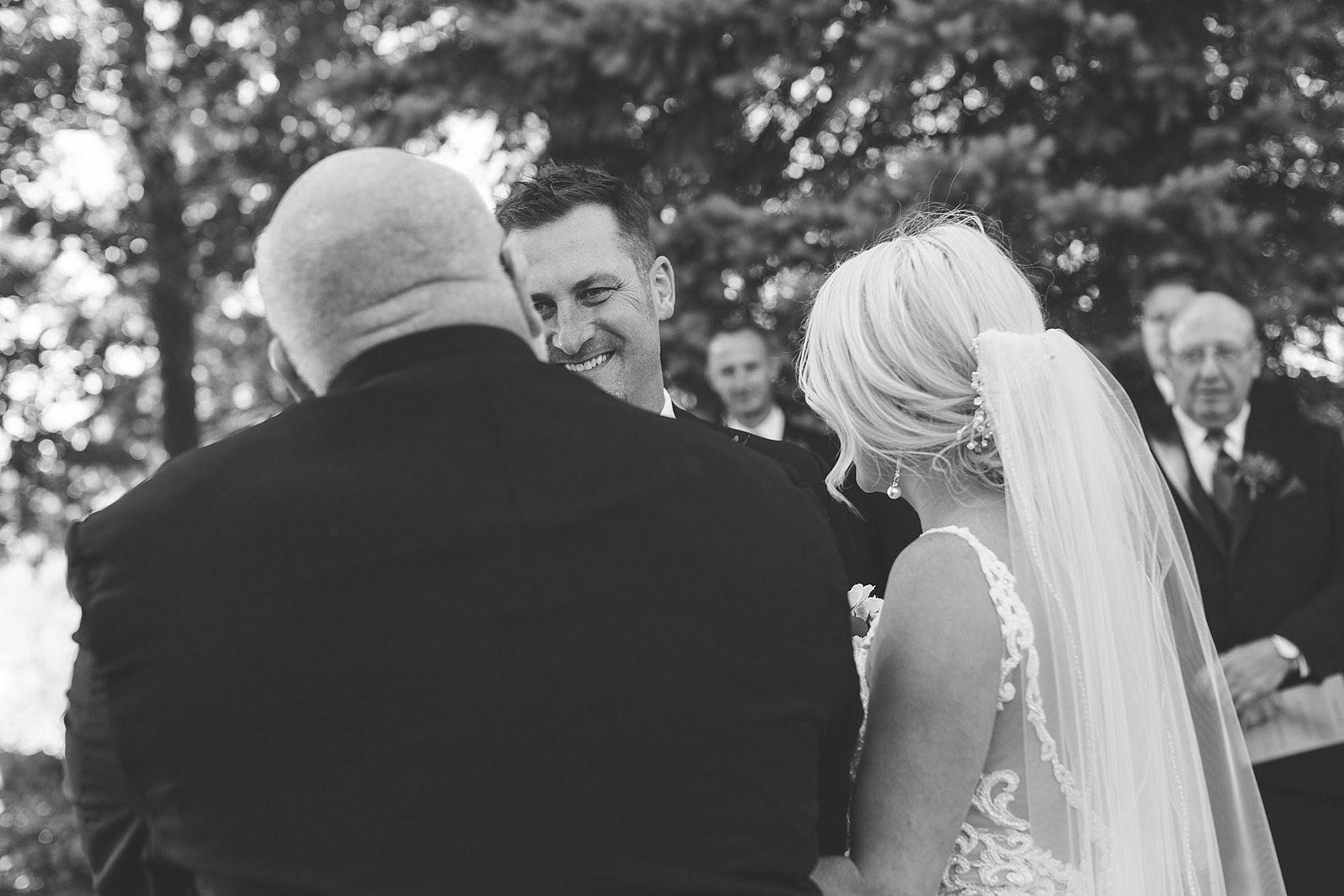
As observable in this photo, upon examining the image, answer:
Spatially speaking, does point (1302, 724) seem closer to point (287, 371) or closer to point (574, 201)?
point (574, 201)

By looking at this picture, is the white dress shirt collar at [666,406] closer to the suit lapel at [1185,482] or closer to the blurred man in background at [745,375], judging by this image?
the suit lapel at [1185,482]

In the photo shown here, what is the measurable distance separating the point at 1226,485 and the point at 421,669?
3778 mm

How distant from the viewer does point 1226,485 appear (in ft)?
14.8

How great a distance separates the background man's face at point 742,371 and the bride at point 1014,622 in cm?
371

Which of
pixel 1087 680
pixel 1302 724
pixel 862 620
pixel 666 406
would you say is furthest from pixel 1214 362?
pixel 1087 680

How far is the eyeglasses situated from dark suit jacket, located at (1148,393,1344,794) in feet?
1.00

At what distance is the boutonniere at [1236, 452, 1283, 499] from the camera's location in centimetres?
439

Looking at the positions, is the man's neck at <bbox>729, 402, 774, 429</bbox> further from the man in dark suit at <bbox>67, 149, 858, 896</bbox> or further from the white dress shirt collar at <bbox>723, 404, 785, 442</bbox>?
the man in dark suit at <bbox>67, 149, 858, 896</bbox>

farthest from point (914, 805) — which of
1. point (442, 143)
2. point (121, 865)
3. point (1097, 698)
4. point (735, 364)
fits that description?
point (442, 143)

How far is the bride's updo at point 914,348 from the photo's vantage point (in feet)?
7.94

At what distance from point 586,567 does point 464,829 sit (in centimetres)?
36

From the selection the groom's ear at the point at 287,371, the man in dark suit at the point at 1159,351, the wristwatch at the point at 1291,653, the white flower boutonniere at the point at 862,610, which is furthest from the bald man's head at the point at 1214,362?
the groom's ear at the point at 287,371

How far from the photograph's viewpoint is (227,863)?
1.55 meters

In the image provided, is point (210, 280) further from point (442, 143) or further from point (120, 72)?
point (442, 143)
